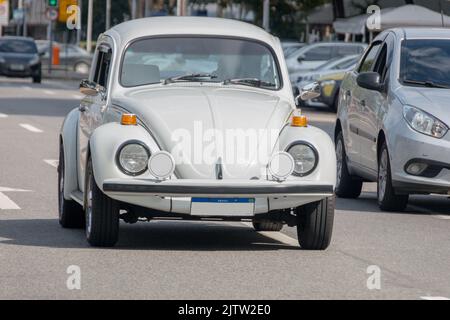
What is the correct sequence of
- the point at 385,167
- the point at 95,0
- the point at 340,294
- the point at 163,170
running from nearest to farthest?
the point at 340,294
the point at 163,170
the point at 385,167
the point at 95,0

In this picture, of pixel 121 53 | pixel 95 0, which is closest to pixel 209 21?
pixel 121 53

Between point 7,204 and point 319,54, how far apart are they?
1097 inches

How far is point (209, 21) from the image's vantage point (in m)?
11.6

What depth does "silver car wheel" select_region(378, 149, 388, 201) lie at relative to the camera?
44.4 feet

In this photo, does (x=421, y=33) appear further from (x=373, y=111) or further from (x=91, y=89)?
(x=91, y=89)

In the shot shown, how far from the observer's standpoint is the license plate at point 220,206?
9.62 meters

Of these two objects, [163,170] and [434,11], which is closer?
[163,170]

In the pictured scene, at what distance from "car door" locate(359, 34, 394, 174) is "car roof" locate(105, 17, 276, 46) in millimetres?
2611

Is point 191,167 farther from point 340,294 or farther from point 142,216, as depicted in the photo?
point 340,294

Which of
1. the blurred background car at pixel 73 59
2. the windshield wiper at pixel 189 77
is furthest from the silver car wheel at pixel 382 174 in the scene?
the blurred background car at pixel 73 59

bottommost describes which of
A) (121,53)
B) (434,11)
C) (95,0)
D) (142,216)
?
(95,0)

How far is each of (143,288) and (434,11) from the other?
31803mm

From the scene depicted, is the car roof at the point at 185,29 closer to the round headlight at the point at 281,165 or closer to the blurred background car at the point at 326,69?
the round headlight at the point at 281,165

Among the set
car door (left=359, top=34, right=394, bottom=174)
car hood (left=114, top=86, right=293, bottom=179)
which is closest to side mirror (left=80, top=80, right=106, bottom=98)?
car hood (left=114, top=86, right=293, bottom=179)
